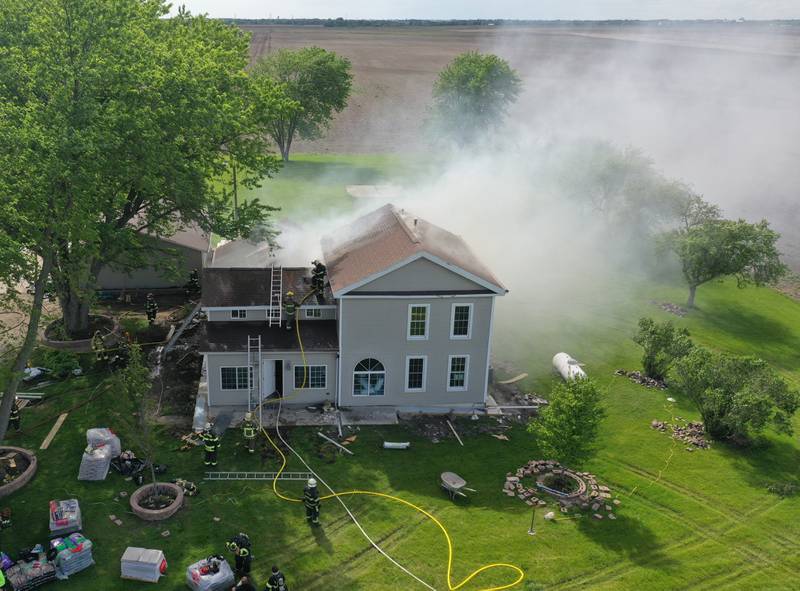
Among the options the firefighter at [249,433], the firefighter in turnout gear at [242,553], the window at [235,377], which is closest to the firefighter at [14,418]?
the window at [235,377]

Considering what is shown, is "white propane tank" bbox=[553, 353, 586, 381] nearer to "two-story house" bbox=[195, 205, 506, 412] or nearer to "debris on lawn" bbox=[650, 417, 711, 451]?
"debris on lawn" bbox=[650, 417, 711, 451]

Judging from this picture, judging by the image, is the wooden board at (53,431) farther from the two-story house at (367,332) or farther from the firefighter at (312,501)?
the firefighter at (312,501)

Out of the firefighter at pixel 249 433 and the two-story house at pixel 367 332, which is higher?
the two-story house at pixel 367 332

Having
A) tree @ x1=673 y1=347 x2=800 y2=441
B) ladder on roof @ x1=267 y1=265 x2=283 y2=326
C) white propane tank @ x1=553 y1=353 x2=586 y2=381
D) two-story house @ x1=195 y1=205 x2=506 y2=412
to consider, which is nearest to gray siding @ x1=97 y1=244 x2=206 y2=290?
ladder on roof @ x1=267 y1=265 x2=283 y2=326

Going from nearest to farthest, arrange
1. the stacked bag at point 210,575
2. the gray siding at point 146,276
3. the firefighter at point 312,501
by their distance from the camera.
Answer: the stacked bag at point 210,575 < the firefighter at point 312,501 < the gray siding at point 146,276

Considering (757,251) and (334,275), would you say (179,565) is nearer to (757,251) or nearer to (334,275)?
(334,275)

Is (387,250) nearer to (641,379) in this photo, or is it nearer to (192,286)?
(641,379)

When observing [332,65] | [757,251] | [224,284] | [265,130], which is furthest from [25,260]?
[332,65]
